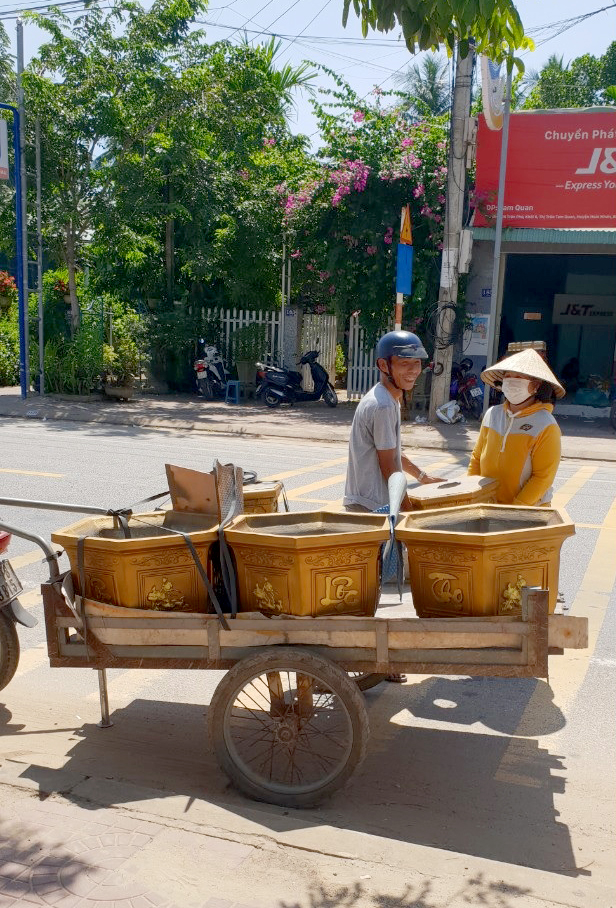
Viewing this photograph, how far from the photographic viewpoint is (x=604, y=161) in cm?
1586

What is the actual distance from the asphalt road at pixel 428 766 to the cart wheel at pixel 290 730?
0.39 ft

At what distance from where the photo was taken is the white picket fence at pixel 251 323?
1900 centimetres

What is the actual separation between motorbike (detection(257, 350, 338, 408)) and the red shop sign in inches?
165

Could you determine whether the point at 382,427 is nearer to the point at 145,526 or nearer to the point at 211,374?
the point at 145,526

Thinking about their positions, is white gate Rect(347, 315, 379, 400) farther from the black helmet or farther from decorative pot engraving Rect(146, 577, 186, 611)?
decorative pot engraving Rect(146, 577, 186, 611)

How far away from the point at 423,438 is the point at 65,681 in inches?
397

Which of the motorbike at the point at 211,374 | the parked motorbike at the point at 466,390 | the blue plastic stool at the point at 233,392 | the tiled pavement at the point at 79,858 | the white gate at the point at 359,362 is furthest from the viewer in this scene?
the motorbike at the point at 211,374

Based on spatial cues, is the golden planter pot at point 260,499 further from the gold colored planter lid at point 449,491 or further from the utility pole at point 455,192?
the utility pole at point 455,192

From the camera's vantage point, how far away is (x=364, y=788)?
3721 millimetres

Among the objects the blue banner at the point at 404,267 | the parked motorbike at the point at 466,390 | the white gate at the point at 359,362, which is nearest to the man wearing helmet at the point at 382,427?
the blue banner at the point at 404,267

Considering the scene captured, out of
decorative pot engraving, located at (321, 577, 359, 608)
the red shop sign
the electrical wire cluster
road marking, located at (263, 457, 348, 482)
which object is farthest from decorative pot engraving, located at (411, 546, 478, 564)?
the red shop sign

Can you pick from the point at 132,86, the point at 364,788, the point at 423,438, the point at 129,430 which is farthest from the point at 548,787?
the point at 132,86

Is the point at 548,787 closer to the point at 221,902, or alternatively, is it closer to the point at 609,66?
the point at 221,902

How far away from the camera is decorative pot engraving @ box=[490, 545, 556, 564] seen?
3432 millimetres
